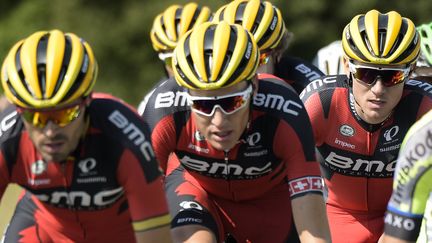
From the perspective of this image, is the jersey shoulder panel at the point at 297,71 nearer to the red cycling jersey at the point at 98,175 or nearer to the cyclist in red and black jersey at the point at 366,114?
the cyclist in red and black jersey at the point at 366,114

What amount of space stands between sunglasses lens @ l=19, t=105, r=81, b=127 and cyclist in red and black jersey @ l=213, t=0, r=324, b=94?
11.6 feet

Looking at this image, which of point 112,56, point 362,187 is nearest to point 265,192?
point 362,187

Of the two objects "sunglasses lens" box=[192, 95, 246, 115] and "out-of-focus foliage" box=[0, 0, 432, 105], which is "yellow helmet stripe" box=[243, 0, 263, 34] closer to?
"sunglasses lens" box=[192, 95, 246, 115]

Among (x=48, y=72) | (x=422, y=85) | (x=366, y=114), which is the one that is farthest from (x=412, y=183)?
(x=422, y=85)

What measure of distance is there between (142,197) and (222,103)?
3.02 ft

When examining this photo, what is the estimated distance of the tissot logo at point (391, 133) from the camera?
830cm

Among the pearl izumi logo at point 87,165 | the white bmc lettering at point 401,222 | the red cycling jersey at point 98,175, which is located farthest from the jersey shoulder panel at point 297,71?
the white bmc lettering at point 401,222

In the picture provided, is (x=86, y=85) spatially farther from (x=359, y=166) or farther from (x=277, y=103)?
(x=359, y=166)

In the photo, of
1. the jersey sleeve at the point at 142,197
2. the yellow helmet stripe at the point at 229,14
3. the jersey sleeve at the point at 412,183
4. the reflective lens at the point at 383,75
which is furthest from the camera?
the yellow helmet stripe at the point at 229,14

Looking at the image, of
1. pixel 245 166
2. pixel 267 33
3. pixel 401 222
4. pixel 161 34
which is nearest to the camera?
pixel 401 222

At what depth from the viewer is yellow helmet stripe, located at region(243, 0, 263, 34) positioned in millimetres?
9914

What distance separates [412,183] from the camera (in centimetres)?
570

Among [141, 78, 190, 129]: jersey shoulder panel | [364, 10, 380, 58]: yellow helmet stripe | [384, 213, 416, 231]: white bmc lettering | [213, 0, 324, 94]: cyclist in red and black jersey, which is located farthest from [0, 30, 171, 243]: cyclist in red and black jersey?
[213, 0, 324, 94]: cyclist in red and black jersey

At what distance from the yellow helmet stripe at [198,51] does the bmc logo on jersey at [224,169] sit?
2.74ft
